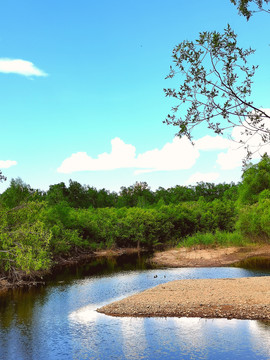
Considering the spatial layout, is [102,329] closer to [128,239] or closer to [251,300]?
[251,300]

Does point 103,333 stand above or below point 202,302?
below

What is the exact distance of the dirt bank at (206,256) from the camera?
179 ft

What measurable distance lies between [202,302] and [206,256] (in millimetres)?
28833

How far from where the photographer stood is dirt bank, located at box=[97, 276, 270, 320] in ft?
91.9

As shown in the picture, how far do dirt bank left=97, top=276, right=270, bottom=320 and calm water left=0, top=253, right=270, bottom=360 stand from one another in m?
1.07

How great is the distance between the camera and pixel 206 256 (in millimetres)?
58562

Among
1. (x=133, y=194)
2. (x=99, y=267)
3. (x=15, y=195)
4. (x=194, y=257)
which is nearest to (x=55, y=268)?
(x=99, y=267)

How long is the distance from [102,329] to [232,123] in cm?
1930

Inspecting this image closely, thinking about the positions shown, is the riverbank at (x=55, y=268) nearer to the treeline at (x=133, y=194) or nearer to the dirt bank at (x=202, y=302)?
the dirt bank at (x=202, y=302)

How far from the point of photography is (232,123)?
43.0 ft

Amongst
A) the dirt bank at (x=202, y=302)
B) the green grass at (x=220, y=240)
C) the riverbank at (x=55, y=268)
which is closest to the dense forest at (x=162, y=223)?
the green grass at (x=220, y=240)

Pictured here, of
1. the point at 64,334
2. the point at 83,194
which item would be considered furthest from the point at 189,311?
the point at 83,194

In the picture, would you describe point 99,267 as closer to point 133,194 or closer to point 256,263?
point 256,263

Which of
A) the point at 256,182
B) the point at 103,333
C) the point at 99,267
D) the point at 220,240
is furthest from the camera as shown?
the point at 256,182
